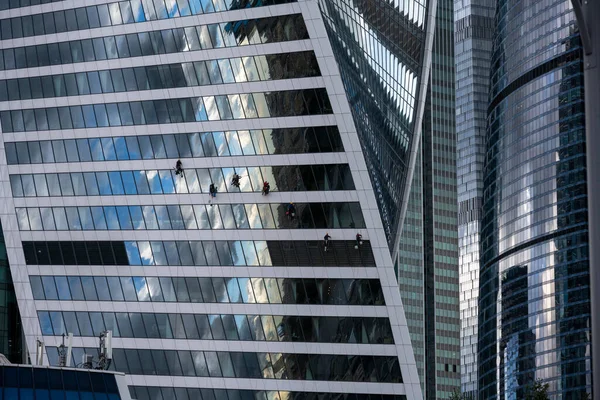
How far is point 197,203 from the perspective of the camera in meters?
85.2

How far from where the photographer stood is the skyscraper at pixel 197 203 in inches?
3211

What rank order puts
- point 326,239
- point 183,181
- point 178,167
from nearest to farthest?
point 326,239 < point 178,167 < point 183,181

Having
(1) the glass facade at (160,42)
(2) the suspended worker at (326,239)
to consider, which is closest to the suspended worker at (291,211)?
(2) the suspended worker at (326,239)

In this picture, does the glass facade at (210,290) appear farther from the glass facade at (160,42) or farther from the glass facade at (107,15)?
the glass facade at (107,15)

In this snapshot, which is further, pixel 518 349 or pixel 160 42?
pixel 518 349

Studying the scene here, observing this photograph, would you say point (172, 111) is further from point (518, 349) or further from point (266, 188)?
point (518, 349)

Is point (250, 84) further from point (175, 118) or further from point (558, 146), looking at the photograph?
point (558, 146)

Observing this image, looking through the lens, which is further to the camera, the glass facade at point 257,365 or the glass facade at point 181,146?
the glass facade at point 181,146

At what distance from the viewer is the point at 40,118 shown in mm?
90625

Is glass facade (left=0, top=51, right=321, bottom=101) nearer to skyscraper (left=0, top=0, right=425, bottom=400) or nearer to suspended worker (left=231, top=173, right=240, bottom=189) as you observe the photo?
skyscraper (left=0, top=0, right=425, bottom=400)

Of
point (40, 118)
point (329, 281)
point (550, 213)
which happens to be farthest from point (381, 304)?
point (550, 213)

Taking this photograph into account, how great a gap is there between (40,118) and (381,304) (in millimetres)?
32448

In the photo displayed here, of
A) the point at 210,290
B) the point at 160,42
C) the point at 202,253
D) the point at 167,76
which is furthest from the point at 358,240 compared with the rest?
the point at 160,42

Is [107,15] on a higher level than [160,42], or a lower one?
higher
